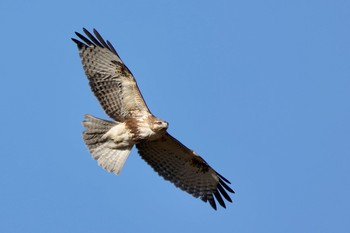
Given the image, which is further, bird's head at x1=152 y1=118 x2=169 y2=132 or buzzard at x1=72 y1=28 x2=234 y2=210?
buzzard at x1=72 y1=28 x2=234 y2=210

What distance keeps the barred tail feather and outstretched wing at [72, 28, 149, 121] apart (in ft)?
0.89

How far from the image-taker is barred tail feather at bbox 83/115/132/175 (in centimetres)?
1288

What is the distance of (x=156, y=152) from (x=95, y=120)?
1.28 meters

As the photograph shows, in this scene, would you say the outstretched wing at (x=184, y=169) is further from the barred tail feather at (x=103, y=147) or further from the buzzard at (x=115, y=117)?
the barred tail feather at (x=103, y=147)

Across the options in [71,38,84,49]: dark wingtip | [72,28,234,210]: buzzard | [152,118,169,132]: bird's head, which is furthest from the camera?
[71,38,84,49]: dark wingtip

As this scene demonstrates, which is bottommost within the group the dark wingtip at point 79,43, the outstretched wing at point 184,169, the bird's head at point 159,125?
the outstretched wing at point 184,169

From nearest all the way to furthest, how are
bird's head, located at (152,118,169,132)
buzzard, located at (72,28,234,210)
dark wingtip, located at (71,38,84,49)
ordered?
bird's head, located at (152,118,169,132), buzzard, located at (72,28,234,210), dark wingtip, located at (71,38,84,49)

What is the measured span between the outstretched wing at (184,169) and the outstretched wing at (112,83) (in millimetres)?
717

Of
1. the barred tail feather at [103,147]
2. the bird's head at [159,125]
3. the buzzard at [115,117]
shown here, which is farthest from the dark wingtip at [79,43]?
the bird's head at [159,125]

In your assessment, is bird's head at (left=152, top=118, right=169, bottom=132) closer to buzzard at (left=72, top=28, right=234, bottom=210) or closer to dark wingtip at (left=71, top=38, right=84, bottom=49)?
buzzard at (left=72, top=28, right=234, bottom=210)

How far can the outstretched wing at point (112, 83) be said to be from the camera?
→ 42.2ft

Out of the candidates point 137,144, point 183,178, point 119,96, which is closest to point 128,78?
point 119,96

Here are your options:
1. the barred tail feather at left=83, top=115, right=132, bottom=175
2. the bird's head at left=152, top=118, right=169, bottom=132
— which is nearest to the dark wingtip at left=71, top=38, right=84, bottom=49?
the barred tail feather at left=83, top=115, right=132, bottom=175

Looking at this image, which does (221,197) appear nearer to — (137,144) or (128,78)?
(137,144)
